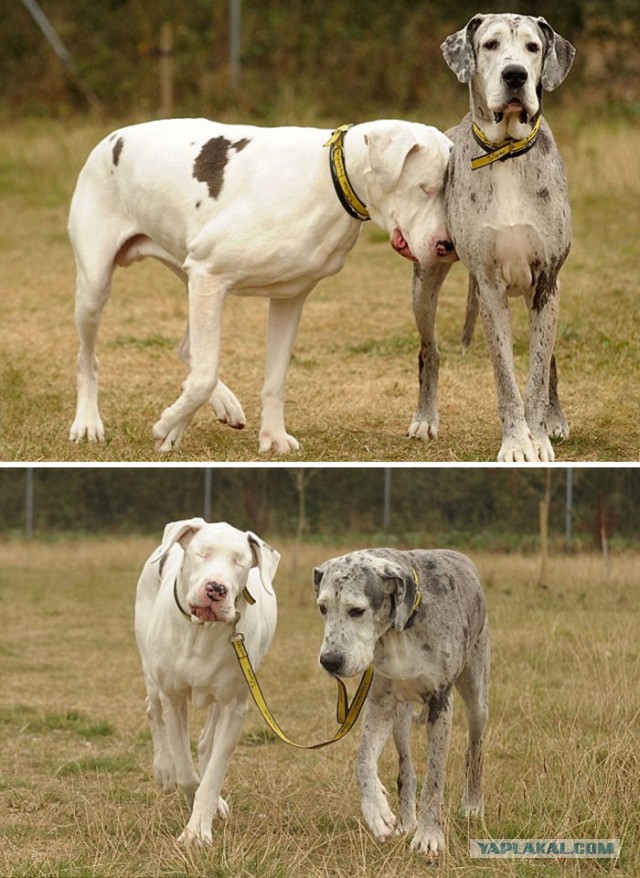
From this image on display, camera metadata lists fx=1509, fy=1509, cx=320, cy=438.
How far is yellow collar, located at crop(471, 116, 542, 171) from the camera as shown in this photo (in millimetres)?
6207

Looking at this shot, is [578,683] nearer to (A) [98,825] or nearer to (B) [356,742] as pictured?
(B) [356,742]

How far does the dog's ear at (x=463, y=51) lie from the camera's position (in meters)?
6.16

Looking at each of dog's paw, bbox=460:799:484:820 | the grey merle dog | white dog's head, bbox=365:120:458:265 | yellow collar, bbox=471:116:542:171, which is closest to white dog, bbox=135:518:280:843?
the grey merle dog

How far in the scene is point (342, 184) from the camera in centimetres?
656

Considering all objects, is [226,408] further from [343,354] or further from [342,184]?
[343,354]

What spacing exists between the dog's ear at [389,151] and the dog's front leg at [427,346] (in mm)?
654

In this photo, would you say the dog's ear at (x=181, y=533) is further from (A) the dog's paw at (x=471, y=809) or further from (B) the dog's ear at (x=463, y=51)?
(B) the dog's ear at (x=463, y=51)

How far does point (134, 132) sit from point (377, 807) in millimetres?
3560

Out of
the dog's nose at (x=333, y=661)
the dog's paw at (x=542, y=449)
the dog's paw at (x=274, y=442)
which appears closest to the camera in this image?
the dog's nose at (x=333, y=661)

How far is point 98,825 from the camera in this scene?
6043 millimetres

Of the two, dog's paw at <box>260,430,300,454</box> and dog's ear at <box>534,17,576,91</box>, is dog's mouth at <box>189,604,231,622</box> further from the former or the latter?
dog's ear at <box>534,17,576,91</box>

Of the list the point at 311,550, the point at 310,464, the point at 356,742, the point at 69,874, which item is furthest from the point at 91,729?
the point at 311,550

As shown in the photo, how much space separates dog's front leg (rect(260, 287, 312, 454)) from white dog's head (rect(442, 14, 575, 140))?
135cm

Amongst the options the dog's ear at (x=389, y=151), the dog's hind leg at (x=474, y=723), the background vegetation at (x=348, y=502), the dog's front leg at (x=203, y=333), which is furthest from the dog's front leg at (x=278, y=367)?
the background vegetation at (x=348, y=502)
